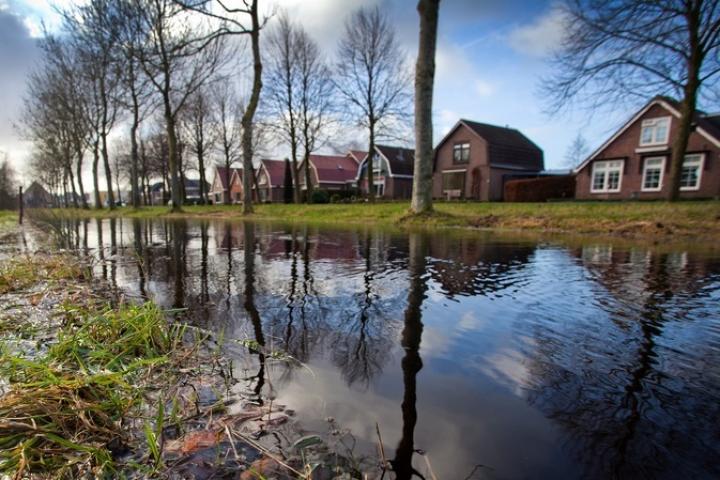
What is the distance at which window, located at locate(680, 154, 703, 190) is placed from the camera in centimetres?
2152

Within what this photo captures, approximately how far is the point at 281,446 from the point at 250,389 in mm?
418

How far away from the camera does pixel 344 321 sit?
2.55 m

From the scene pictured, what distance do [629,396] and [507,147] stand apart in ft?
113

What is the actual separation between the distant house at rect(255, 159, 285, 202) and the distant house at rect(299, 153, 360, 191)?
330cm

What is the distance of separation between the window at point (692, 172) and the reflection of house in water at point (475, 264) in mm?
22798

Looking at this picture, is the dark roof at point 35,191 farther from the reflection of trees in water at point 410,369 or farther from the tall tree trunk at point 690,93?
the tall tree trunk at point 690,93

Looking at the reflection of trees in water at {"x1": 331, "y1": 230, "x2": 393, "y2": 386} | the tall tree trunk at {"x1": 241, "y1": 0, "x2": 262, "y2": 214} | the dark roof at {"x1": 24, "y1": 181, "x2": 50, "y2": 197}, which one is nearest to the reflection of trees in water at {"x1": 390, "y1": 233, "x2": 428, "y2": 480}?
the reflection of trees in water at {"x1": 331, "y1": 230, "x2": 393, "y2": 386}

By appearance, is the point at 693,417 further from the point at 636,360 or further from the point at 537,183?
the point at 537,183

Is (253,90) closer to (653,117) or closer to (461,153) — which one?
(461,153)

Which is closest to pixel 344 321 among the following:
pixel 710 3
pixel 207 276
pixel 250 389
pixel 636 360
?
pixel 250 389

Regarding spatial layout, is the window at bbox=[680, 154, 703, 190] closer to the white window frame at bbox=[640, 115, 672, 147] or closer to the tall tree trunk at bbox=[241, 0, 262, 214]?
the white window frame at bbox=[640, 115, 672, 147]

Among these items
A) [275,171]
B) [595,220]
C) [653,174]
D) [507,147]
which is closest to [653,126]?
[653,174]

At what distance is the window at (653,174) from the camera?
23062 millimetres

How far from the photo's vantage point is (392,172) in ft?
128
